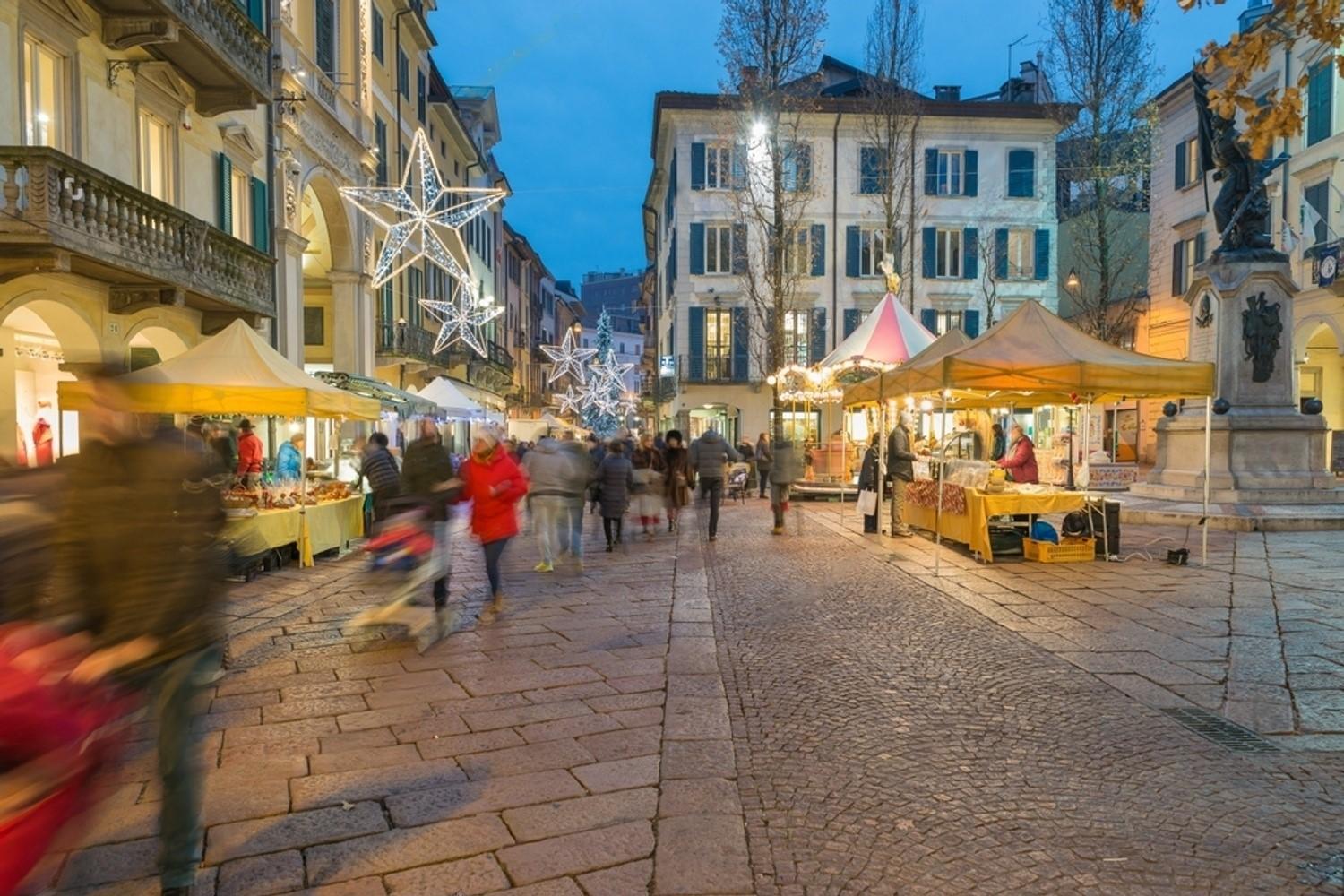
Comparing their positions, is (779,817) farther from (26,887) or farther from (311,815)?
(26,887)

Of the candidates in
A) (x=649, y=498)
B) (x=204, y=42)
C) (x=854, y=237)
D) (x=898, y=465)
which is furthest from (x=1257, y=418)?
(x=854, y=237)

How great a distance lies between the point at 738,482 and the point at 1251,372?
1048 cm

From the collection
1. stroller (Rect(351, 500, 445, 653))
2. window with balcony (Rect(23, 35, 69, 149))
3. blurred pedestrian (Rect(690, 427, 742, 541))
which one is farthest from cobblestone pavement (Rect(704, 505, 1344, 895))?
window with balcony (Rect(23, 35, 69, 149))

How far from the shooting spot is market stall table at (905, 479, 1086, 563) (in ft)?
33.4

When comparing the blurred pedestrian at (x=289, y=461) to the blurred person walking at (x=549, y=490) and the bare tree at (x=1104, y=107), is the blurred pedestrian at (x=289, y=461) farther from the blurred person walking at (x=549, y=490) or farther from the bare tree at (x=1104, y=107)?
the bare tree at (x=1104, y=107)

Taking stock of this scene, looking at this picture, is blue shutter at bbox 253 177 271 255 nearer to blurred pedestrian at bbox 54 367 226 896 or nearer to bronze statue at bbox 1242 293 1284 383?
blurred pedestrian at bbox 54 367 226 896

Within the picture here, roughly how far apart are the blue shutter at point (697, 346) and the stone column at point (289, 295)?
762 inches

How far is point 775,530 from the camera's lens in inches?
518

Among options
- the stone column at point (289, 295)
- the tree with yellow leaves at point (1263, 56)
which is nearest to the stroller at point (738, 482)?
the stone column at point (289, 295)

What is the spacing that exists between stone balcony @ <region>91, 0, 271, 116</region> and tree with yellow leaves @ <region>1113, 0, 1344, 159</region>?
39.1 ft

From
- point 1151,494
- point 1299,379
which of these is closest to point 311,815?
point 1151,494

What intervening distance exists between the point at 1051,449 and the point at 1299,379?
10422mm

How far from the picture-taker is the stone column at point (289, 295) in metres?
17.0

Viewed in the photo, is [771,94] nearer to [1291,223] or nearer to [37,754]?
[1291,223]
